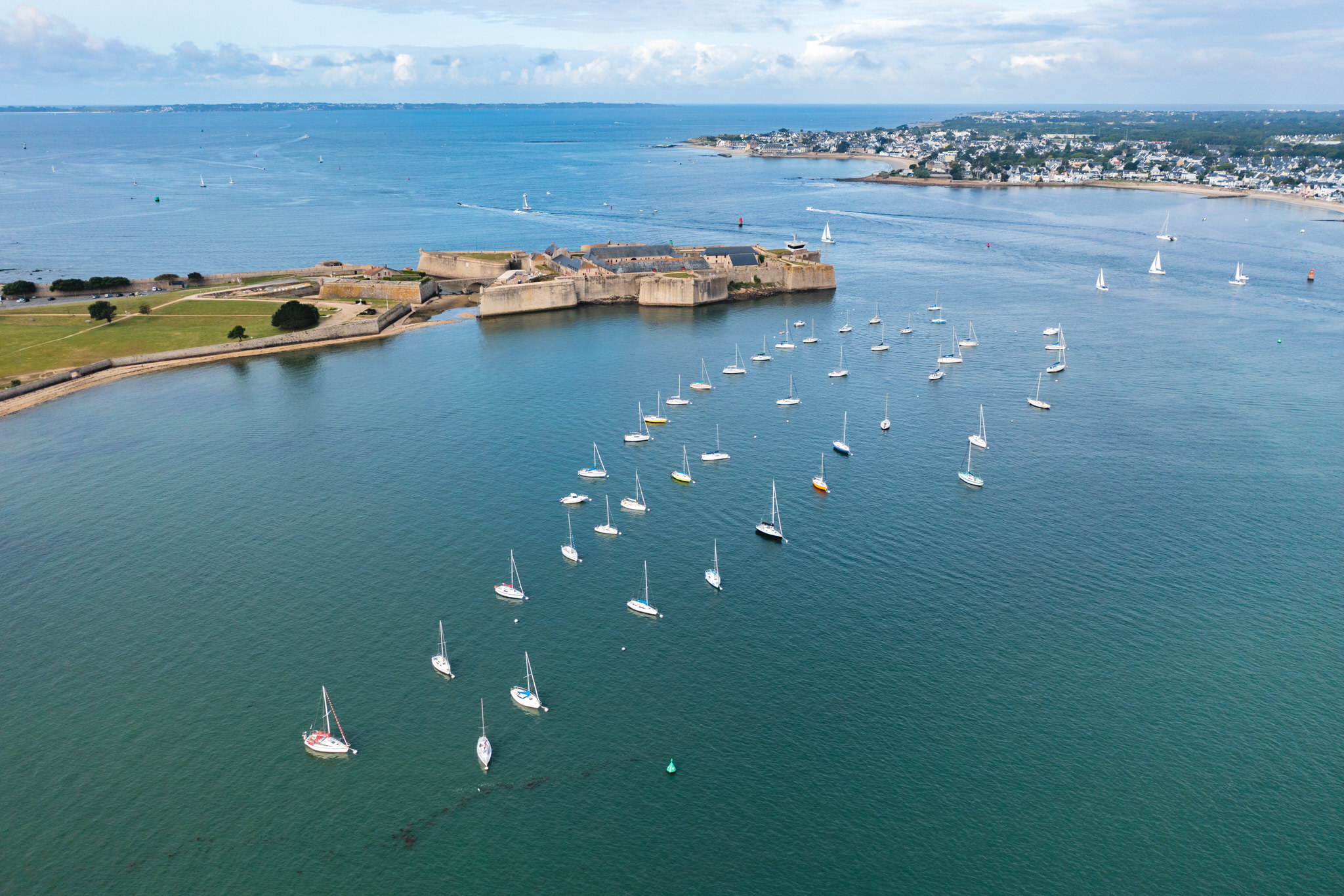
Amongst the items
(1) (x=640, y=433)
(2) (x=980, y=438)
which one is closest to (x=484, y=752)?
(1) (x=640, y=433)

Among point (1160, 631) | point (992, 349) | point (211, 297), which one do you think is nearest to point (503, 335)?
point (211, 297)

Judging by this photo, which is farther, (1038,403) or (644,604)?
(1038,403)

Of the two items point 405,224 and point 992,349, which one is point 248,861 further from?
point 405,224

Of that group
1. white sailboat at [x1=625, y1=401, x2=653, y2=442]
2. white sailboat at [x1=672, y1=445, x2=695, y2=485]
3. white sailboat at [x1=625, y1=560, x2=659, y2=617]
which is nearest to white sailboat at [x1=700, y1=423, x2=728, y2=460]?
white sailboat at [x1=672, y1=445, x2=695, y2=485]

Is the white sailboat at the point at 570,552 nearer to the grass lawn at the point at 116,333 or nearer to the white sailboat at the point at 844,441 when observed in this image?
the white sailboat at the point at 844,441

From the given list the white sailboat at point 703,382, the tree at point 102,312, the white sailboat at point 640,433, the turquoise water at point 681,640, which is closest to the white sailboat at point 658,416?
the white sailboat at point 640,433

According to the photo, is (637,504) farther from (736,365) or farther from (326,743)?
(736,365)
